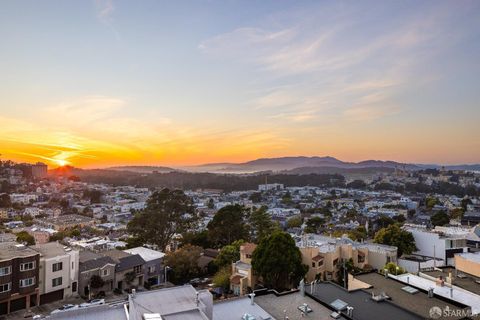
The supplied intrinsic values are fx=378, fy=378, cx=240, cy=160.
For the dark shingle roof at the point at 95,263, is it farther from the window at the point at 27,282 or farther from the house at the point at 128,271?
the window at the point at 27,282

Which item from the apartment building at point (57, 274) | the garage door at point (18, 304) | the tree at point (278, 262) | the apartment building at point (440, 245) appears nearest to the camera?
the garage door at point (18, 304)

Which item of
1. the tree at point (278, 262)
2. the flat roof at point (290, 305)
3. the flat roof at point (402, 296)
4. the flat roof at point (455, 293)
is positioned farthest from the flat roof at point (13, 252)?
the flat roof at point (455, 293)

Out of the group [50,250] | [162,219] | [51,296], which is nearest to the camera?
[51,296]

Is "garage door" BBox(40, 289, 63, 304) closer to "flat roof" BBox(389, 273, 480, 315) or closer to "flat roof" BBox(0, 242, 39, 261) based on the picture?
"flat roof" BBox(0, 242, 39, 261)

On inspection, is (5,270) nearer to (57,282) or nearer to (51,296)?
(57,282)

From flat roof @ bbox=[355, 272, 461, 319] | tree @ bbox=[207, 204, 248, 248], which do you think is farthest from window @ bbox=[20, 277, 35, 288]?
flat roof @ bbox=[355, 272, 461, 319]

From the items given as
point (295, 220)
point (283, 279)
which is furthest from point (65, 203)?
point (283, 279)

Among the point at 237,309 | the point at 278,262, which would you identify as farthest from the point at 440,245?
the point at 237,309
